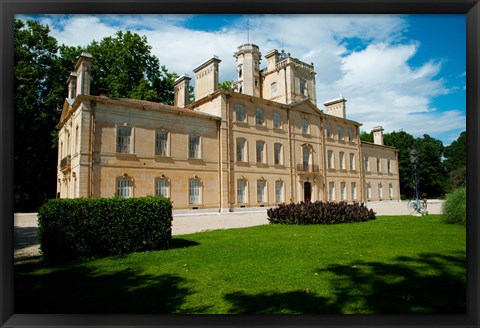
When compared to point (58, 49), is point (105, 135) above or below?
below

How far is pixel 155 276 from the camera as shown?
16.1 feet

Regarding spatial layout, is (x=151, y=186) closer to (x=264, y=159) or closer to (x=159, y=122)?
(x=159, y=122)

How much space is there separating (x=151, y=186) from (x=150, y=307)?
596 inches

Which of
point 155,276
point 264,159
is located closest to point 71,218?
point 155,276

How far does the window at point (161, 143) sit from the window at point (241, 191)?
594 centimetres

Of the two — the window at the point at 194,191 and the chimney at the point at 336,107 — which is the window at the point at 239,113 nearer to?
the window at the point at 194,191

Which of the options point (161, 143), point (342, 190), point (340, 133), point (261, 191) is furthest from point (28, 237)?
point (340, 133)

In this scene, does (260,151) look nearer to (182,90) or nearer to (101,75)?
(182,90)

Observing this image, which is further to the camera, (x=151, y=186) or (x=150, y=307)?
(x=151, y=186)

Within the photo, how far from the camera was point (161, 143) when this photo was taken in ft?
62.4

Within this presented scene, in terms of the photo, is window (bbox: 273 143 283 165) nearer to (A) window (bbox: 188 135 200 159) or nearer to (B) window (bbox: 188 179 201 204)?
(A) window (bbox: 188 135 200 159)

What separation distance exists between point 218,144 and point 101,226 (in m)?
15.5

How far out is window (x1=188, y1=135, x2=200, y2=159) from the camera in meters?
20.3
